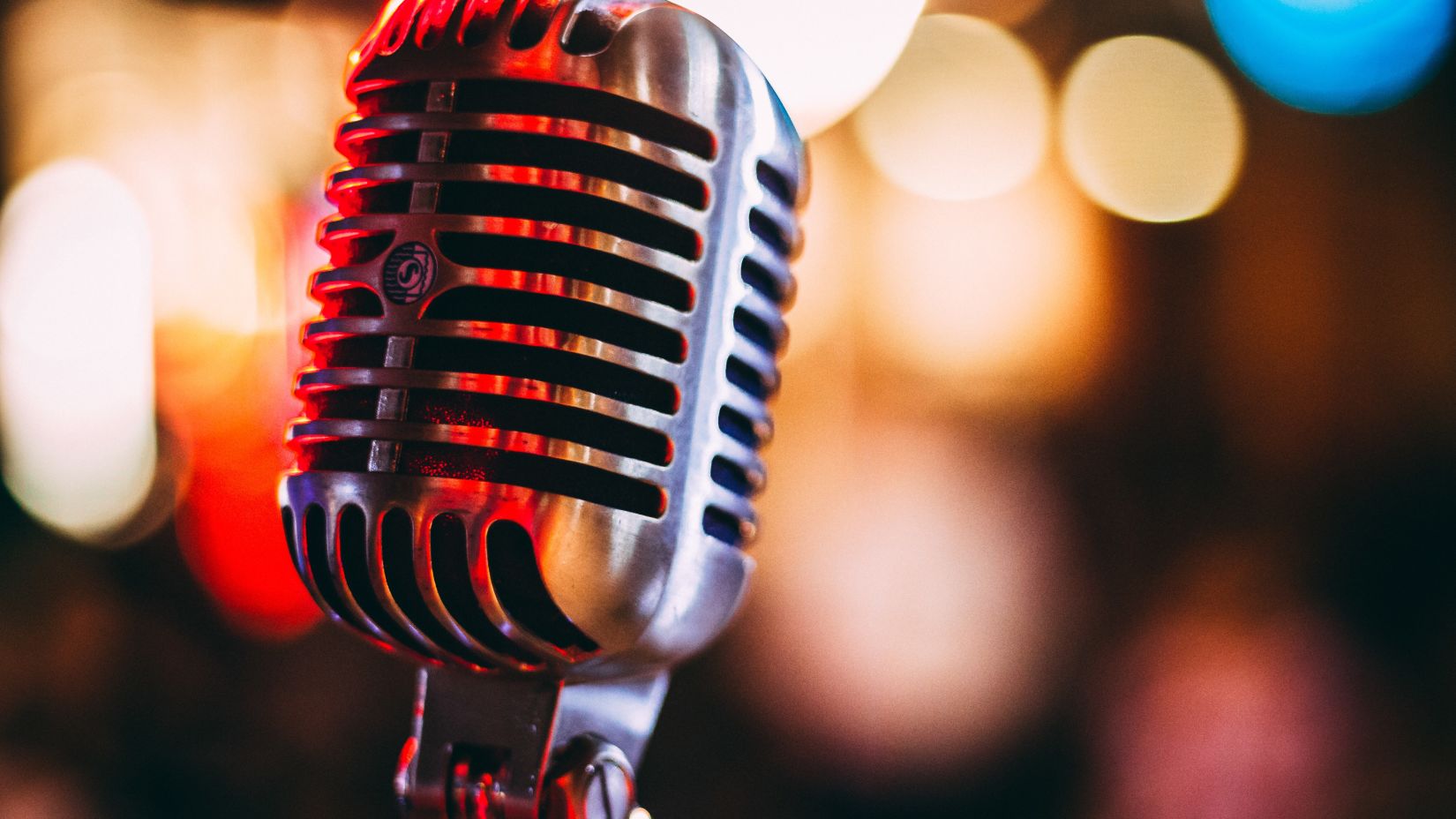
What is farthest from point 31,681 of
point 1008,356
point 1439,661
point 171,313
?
point 1439,661

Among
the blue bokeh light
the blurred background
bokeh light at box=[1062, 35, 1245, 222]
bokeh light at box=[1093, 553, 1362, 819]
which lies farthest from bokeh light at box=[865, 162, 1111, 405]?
bokeh light at box=[1093, 553, 1362, 819]

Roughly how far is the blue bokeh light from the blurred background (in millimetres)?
15

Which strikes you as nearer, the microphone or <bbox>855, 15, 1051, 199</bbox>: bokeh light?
the microphone

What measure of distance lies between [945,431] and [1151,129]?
1.43 meters

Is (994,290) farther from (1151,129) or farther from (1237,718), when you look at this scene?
(1237,718)

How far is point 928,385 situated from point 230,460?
288 centimetres

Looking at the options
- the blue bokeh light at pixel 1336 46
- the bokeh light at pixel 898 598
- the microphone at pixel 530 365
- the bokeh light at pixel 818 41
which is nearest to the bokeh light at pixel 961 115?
the blue bokeh light at pixel 1336 46

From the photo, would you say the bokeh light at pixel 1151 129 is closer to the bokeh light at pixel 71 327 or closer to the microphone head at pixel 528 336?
the bokeh light at pixel 71 327

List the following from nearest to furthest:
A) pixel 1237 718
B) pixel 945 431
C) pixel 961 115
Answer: pixel 1237 718, pixel 945 431, pixel 961 115

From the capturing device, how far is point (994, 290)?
491 centimetres

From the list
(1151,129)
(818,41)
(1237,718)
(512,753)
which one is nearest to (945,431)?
(1151,129)

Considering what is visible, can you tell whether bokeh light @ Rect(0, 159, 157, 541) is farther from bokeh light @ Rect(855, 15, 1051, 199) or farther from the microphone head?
the microphone head

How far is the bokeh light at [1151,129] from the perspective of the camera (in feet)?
15.7

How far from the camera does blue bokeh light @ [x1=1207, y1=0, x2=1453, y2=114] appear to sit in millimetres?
4430
